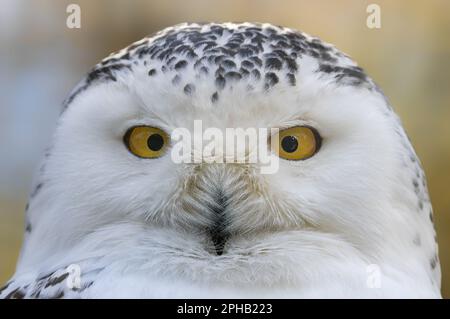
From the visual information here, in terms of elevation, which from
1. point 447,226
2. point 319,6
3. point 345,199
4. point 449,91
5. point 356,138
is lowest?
point 447,226

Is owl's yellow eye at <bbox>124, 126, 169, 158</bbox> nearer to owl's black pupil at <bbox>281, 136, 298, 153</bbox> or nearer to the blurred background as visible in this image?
owl's black pupil at <bbox>281, 136, 298, 153</bbox>

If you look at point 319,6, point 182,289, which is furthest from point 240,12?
point 182,289

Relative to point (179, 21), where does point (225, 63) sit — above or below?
below

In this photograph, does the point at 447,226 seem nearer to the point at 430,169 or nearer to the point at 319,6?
the point at 430,169

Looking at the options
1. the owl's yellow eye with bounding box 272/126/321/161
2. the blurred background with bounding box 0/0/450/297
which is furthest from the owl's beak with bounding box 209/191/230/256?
the blurred background with bounding box 0/0/450/297

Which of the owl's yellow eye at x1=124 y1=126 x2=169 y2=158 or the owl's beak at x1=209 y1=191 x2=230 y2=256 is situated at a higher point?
the owl's yellow eye at x1=124 y1=126 x2=169 y2=158

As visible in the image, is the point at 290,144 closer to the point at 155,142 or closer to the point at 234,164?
the point at 234,164

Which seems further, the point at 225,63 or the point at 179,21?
the point at 179,21

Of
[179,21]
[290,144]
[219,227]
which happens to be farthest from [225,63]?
[179,21]
